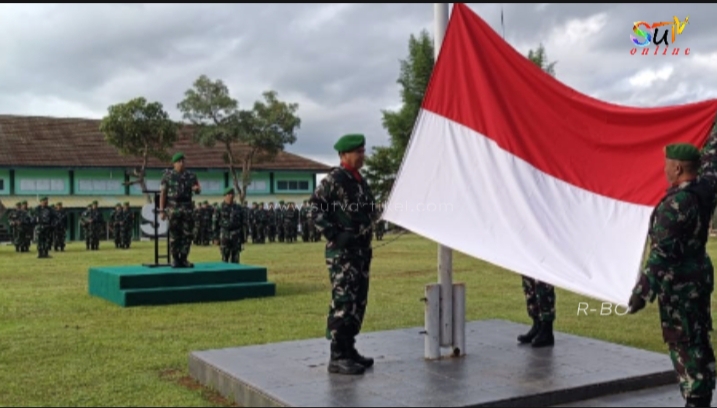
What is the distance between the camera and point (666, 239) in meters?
4.38

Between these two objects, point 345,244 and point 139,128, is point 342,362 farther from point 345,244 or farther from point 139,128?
point 139,128

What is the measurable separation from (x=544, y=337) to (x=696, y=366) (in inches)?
75.2

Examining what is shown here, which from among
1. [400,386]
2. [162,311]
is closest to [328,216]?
[400,386]

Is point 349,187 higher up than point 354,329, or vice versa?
point 349,187

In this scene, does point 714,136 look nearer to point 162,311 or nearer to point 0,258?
point 162,311

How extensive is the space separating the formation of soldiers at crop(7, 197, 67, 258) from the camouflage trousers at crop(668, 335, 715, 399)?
18822 mm

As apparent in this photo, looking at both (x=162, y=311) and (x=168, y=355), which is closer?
(x=168, y=355)

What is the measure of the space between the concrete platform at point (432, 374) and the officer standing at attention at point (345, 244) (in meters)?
0.25

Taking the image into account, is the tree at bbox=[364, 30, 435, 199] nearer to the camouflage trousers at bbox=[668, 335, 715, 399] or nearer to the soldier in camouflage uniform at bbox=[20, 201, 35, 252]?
the soldier in camouflage uniform at bbox=[20, 201, 35, 252]

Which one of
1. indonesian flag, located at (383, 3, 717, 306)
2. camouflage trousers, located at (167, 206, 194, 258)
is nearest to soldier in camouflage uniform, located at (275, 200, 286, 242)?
camouflage trousers, located at (167, 206, 194, 258)

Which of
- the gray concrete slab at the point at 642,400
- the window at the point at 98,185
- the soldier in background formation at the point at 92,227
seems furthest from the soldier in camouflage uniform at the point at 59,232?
the gray concrete slab at the point at 642,400

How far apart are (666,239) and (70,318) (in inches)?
274

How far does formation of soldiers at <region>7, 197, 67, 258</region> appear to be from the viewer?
811 inches

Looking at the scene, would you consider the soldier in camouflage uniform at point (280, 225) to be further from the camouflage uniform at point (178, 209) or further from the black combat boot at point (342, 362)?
the black combat boot at point (342, 362)
